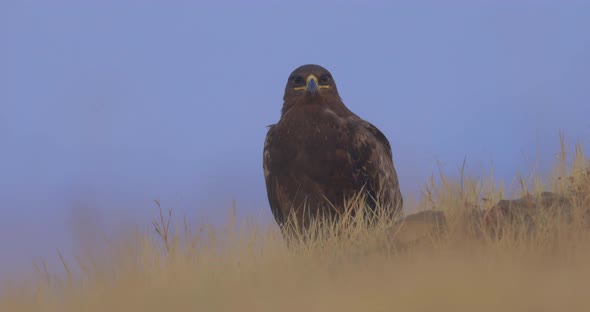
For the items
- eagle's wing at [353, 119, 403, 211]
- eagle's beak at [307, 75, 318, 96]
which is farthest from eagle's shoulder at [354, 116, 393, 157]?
eagle's beak at [307, 75, 318, 96]

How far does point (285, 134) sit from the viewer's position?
26.1ft

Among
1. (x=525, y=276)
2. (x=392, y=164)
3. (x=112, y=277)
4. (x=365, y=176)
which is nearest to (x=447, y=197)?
(x=365, y=176)

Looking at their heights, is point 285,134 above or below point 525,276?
above

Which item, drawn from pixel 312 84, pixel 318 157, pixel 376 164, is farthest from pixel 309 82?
pixel 376 164

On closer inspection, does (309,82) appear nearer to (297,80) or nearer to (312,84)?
(312,84)

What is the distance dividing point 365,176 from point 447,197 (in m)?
0.97

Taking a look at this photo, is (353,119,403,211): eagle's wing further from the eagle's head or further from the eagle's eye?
the eagle's eye

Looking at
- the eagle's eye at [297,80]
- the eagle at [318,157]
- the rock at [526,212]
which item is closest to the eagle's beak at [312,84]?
the eagle at [318,157]

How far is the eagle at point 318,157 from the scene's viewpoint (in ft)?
25.7

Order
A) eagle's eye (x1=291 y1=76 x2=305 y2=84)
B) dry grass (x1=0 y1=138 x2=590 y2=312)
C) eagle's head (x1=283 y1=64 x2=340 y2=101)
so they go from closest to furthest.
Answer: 1. dry grass (x1=0 y1=138 x2=590 y2=312)
2. eagle's head (x1=283 y1=64 x2=340 y2=101)
3. eagle's eye (x1=291 y1=76 x2=305 y2=84)

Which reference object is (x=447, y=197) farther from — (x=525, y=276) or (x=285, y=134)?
(x=525, y=276)

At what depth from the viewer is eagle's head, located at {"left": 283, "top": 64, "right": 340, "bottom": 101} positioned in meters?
8.12

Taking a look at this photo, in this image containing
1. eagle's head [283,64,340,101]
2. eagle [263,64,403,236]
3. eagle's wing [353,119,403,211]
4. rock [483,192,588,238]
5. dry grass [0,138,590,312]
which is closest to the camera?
dry grass [0,138,590,312]

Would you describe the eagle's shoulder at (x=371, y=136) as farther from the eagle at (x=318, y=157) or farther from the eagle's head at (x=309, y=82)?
the eagle's head at (x=309, y=82)
